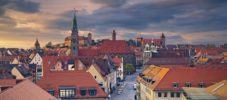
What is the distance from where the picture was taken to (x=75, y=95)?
58438mm

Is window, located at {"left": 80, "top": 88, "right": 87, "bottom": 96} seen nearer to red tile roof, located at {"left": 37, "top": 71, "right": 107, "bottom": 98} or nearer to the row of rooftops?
red tile roof, located at {"left": 37, "top": 71, "right": 107, "bottom": 98}

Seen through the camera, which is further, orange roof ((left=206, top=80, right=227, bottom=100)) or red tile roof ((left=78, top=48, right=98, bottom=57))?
red tile roof ((left=78, top=48, right=98, bottom=57))

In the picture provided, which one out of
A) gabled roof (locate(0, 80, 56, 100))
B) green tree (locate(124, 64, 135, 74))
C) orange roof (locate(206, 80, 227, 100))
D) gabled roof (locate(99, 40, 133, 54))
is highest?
gabled roof (locate(99, 40, 133, 54))

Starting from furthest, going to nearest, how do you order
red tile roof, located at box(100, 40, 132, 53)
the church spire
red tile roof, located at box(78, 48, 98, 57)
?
red tile roof, located at box(100, 40, 132, 53), red tile roof, located at box(78, 48, 98, 57), the church spire

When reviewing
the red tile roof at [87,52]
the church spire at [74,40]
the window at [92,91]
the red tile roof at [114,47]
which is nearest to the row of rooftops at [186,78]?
the window at [92,91]

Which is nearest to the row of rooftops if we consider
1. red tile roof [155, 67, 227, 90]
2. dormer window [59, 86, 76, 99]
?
red tile roof [155, 67, 227, 90]

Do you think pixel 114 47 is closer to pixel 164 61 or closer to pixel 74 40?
pixel 74 40

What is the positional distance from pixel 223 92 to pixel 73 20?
296 ft

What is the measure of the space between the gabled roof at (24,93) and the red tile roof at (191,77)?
2733 cm

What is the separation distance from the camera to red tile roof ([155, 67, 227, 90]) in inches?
2474

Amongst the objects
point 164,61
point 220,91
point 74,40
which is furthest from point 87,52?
point 220,91

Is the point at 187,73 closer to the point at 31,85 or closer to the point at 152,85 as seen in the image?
the point at 152,85

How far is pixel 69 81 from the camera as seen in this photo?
58.7 meters

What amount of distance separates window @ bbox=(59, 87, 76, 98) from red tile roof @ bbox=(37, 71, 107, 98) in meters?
0.64
